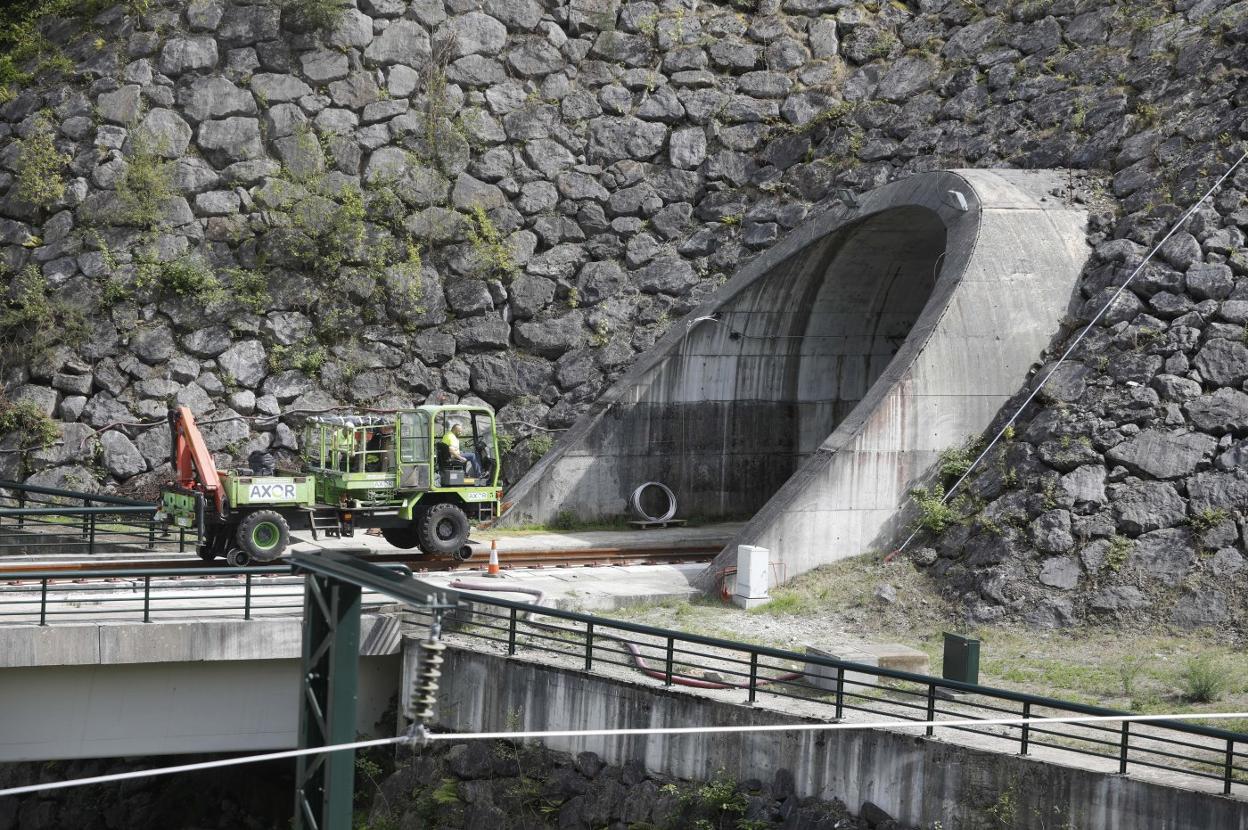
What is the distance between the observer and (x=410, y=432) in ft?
71.1

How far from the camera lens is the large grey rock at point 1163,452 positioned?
1948cm

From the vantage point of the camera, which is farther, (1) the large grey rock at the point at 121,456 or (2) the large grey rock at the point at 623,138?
(2) the large grey rock at the point at 623,138

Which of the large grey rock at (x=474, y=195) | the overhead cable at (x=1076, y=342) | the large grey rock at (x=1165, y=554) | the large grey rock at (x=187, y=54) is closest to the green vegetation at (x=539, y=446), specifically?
the large grey rock at (x=474, y=195)

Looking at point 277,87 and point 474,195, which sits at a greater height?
point 277,87

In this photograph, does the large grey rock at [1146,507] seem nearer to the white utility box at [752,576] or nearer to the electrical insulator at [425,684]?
the white utility box at [752,576]

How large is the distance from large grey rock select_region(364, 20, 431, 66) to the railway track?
38.7 ft

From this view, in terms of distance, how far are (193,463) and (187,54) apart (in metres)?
11.5

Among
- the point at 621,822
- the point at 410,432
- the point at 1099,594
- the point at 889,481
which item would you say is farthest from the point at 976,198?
the point at 621,822

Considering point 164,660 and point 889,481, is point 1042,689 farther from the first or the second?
point 164,660

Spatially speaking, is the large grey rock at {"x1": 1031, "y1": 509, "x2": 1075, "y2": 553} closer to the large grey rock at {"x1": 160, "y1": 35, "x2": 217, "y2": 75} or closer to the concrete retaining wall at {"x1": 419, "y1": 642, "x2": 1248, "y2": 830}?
the concrete retaining wall at {"x1": 419, "y1": 642, "x2": 1248, "y2": 830}

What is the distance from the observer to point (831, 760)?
1442cm

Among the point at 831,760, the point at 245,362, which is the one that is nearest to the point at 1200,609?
the point at 831,760

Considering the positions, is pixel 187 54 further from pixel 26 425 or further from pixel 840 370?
pixel 840 370

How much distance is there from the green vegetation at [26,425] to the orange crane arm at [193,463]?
630 cm
